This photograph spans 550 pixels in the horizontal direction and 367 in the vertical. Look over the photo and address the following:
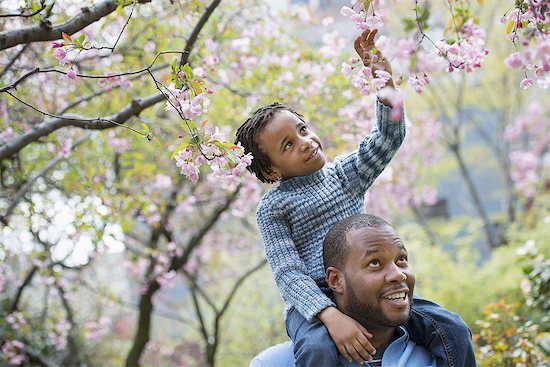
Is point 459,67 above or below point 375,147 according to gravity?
above

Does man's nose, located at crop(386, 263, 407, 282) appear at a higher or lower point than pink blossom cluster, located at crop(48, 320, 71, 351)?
lower

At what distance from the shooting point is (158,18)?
565cm

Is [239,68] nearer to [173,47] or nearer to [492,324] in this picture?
[173,47]

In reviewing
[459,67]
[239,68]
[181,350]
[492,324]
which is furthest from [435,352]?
[181,350]

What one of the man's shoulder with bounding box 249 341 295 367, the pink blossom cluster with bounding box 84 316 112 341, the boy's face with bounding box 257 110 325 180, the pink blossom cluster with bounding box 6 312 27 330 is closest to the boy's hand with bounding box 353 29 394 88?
the boy's face with bounding box 257 110 325 180

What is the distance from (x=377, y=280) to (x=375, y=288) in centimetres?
3

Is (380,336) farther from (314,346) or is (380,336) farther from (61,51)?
(61,51)

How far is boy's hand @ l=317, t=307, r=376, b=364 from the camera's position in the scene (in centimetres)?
208

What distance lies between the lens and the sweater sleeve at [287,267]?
221cm

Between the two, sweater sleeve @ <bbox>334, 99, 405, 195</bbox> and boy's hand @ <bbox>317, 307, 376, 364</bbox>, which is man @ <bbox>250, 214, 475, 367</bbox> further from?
sweater sleeve @ <bbox>334, 99, 405, 195</bbox>

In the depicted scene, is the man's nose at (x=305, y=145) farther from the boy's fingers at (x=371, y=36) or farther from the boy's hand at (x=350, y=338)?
the boy's hand at (x=350, y=338)

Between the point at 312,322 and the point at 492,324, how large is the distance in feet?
6.42

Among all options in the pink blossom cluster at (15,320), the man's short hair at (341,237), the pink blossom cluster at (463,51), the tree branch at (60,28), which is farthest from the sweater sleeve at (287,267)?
the pink blossom cluster at (15,320)

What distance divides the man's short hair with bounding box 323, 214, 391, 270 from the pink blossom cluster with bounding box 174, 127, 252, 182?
1.22 ft
